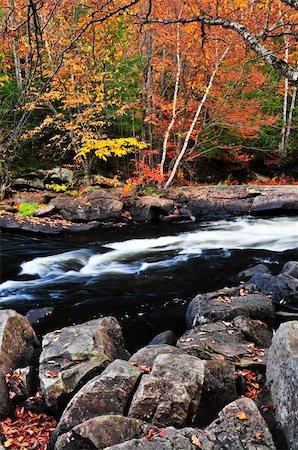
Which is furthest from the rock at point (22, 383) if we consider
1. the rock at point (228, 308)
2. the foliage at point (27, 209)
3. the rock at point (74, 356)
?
the foliage at point (27, 209)

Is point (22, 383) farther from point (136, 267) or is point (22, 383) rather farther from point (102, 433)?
point (136, 267)

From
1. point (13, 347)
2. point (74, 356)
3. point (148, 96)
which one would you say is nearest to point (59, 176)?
point (148, 96)

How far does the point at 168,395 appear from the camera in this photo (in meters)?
3.42

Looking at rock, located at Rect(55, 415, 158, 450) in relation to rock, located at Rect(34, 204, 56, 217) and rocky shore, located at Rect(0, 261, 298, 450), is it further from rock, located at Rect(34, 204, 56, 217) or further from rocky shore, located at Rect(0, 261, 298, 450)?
rock, located at Rect(34, 204, 56, 217)

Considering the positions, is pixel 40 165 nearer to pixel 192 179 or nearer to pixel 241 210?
pixel 192 179

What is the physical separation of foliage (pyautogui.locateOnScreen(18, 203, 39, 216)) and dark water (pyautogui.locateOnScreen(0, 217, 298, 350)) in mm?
1367

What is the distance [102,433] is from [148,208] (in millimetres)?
11944

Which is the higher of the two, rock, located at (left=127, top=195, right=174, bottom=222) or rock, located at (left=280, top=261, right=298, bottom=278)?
rock, located at (left=127, top=195, right=174, bottom=222)

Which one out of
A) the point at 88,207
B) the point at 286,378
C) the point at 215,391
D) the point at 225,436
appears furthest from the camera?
the point at 88,207

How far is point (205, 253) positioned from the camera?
1083 centimetres

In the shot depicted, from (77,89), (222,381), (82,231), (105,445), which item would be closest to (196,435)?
(105,445)

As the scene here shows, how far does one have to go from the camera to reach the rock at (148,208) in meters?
14.8

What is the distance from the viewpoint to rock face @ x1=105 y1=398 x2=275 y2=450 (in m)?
2.67

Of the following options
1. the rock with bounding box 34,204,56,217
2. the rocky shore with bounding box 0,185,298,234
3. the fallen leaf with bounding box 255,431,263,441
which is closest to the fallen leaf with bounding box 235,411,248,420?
the fallen leaf with bounding box 255,431,263,441
